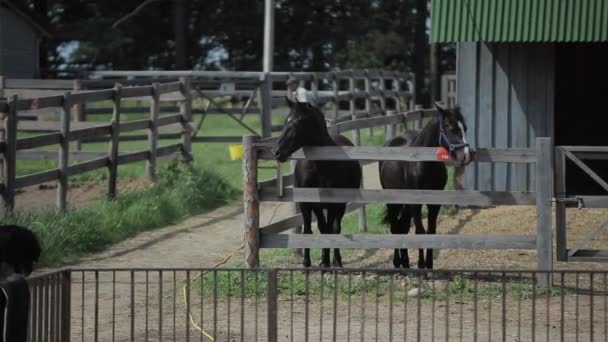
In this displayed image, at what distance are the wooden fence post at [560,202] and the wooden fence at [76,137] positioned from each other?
6.32m

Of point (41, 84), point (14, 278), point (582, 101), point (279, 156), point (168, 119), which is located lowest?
point (14, 278)

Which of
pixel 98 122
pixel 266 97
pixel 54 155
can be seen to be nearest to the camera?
pixel 54 155

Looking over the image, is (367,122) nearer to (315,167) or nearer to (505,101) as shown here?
(315,167)

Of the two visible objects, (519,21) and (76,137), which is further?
(519,21)

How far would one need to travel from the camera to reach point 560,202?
10734mm

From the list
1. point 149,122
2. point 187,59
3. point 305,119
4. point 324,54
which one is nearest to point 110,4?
point 187,59

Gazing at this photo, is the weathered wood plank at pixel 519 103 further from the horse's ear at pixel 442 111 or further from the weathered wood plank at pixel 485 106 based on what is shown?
the horse's ear at pixel 442 111

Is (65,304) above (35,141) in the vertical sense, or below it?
below

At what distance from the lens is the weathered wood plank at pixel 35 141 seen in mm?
13891

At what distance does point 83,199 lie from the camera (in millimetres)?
17719

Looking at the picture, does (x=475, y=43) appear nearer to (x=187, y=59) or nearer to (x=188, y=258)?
(x=188, y=258)

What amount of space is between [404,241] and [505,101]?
621cm

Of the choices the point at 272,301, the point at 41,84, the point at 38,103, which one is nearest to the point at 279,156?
the point at 272,301

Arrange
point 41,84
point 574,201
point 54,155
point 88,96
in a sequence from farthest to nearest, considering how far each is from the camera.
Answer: point 41,84
point 54,155
point 88,96
point 574,201
